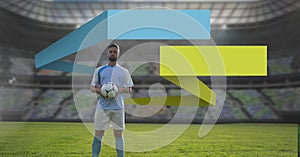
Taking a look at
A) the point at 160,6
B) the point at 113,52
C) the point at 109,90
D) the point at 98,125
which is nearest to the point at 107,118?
the point at 98,125

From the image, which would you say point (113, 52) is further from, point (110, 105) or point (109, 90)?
point (110, 105)

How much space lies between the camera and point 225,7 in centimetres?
2159

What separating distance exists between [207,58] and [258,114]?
13.4m

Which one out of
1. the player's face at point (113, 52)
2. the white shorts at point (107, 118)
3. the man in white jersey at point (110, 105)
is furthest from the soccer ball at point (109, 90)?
the player's face at point (113, 52)

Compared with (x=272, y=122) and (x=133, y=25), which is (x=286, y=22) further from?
(x=133, y=25)

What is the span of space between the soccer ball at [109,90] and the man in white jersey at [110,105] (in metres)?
0.06

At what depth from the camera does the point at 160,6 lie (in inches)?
812

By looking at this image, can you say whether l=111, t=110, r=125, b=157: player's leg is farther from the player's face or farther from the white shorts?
the player's face

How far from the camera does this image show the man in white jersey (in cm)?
437

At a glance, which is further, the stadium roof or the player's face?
the stadium roof

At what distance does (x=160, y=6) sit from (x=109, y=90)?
16.9 m

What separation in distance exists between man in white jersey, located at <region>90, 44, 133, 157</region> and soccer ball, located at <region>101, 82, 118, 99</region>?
0.20 ft

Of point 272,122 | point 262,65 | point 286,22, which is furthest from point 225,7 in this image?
point 262,65

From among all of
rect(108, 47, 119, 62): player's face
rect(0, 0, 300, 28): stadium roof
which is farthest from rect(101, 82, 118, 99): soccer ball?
rect(0, 0, 300, 28): stadium roof
